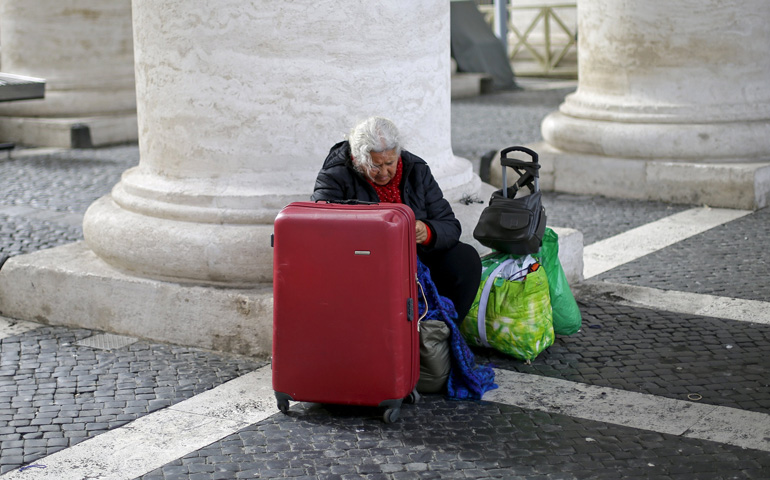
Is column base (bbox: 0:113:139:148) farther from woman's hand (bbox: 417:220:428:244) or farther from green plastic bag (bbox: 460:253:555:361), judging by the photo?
woman's hand (bbox: 417:220:428:244)

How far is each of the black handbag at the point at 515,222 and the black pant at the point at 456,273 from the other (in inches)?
8.3

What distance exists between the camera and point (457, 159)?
5.39m

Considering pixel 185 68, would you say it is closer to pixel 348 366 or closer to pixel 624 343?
→ pixel 348 366

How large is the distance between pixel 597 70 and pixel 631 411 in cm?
452

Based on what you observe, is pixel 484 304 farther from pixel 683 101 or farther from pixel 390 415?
pixel 683 101

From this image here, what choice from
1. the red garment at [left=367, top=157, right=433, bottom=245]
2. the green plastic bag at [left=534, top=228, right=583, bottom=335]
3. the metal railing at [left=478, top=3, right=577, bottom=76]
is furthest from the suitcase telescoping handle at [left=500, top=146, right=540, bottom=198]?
the metal railing at [left=478, top=3, right=577, bottom=76]

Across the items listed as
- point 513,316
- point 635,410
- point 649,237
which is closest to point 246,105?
point 513,316

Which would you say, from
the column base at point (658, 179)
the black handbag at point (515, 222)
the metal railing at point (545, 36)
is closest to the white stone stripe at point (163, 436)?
the black handbag at point (515, 222)

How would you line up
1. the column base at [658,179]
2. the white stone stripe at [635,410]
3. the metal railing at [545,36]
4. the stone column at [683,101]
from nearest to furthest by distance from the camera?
the white stone stripe at [635,410], the column base at [658,179], the stone column at [683,101], the metal railing at [545,36]

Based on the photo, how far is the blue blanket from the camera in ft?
13.3

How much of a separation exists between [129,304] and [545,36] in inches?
551

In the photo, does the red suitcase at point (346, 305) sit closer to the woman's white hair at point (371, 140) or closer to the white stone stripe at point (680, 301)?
the woman's white hair at point (371, 140)

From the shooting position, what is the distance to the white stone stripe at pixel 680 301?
4957 mm

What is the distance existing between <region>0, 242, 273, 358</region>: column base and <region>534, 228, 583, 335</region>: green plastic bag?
1.15 metres
